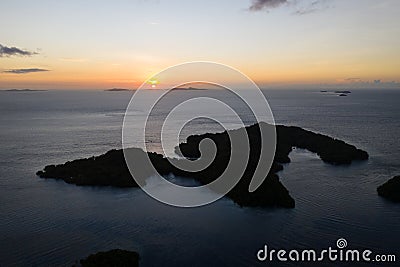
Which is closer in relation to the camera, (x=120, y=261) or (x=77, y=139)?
(x=120, y=261)

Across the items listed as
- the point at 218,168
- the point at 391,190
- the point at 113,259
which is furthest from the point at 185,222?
the point at 391,190

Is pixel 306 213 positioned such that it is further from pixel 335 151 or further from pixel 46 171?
pixel 46 171

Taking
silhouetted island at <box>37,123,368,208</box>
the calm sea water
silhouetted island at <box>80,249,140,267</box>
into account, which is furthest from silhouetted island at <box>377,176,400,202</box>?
silhouetted island at <box>80,249,140,267</box>

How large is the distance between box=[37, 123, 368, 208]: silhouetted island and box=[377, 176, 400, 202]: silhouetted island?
475cm

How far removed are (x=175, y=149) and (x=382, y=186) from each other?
1610cm

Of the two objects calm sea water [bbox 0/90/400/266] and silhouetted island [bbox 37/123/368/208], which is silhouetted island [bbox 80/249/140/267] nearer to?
calm sea water [bbox 0/90/400/266]

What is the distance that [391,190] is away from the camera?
16766 mm

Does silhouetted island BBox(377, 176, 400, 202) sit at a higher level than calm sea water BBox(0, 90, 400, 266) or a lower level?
higher

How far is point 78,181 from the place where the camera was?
19031mm

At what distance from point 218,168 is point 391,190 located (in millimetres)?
8819

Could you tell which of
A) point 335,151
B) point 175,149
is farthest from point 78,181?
point 335,151

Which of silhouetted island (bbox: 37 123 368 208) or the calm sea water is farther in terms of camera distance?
silhouetted island (bbox: 37 123 368 208)

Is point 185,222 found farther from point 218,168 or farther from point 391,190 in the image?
point 391,190

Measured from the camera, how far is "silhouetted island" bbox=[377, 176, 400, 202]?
1639 cm
